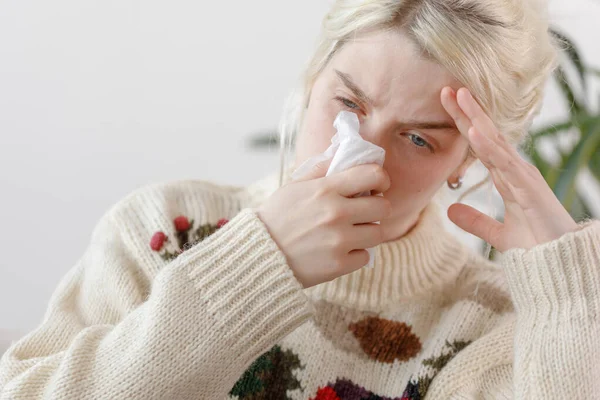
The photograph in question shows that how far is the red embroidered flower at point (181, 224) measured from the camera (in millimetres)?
1185

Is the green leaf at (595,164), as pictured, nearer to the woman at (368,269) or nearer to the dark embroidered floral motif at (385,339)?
the woman at (368,269)

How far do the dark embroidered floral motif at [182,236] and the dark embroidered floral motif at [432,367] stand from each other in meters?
0.43

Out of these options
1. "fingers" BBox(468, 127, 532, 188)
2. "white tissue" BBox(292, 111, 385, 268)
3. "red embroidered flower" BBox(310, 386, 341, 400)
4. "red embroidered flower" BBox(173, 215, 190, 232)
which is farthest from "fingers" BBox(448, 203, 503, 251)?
"red embroidered flower" BBox(173, 215, 190, 232)

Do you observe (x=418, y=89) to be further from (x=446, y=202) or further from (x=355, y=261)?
(x=446, y=202)

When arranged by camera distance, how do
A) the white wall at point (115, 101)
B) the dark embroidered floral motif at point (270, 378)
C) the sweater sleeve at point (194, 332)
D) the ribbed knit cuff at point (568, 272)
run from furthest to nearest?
1. the white wall at point (115, 101)
2. the dark embroidered floral motif at point (270, 378)
3. the ribbed knit cuff at point (568, 272)
4. the sweater sleeve at point (194, 332)

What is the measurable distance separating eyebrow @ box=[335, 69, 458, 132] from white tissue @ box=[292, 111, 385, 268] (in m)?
0.03

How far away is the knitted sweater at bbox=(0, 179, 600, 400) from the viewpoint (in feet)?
2.95

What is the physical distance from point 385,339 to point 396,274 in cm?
12

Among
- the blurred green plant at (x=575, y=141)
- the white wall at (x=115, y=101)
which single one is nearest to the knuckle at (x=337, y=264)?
the blurred green plant at (x=575, y=141)

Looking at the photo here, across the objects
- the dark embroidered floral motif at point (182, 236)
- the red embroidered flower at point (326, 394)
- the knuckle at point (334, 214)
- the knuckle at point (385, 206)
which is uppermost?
the dark embroidered floral motif at point (182, 236)

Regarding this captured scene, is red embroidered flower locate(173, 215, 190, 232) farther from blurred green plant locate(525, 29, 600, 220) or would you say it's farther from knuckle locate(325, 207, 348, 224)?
blurred green plant locate(525, 29, 600, 220)

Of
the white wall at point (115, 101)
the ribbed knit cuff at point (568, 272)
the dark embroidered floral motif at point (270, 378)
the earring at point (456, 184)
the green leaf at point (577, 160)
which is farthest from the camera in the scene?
the white wall at point (115, 101)

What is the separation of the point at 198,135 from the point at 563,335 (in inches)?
52.6

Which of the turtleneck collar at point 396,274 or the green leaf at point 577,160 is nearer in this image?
the turtleneck collar at point 396,274
